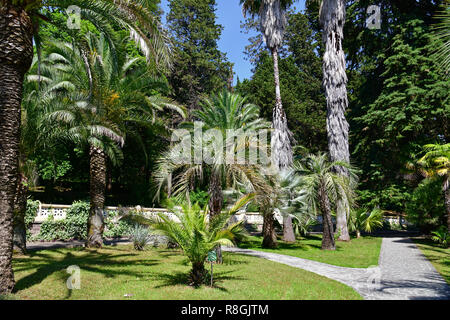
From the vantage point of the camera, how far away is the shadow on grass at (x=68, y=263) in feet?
25.8

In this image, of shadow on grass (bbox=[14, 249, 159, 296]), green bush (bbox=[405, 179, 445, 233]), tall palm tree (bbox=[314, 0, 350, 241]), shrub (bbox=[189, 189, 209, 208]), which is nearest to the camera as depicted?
shadow on grass (bbox=[14, 249, 159, 296])

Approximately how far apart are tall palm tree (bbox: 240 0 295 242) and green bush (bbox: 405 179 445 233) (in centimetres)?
721

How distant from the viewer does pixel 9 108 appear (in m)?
6.67

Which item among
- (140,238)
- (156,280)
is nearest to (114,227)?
(140,238)

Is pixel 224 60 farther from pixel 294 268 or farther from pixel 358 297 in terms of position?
pixel 358 297

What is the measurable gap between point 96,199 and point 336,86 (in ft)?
51.3

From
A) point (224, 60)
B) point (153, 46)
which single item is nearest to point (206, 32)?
point (224, 60)

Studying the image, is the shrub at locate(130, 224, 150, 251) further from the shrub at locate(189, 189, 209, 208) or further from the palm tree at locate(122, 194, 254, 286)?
the shrub at locate(189, 189, 209, 208)

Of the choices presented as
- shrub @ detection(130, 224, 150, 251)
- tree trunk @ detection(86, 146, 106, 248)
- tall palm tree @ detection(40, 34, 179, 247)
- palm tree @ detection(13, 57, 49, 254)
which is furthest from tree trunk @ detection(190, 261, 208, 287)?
tree trunk @ detection(86, 146, 106, 248)

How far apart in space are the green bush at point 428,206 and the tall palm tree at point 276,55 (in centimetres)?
721

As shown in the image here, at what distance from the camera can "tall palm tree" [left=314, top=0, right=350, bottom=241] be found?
67.8ft

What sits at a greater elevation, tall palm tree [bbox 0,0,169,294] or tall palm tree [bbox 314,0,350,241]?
tall palm tree [bbox 314,0,350,241]

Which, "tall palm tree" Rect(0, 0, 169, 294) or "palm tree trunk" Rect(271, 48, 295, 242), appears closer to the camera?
"tall palm tree" Rect(0, 0, 169, 294)

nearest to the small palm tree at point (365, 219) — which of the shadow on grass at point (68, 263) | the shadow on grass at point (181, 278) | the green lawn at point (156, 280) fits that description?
the green lawn at point (156, 280)
